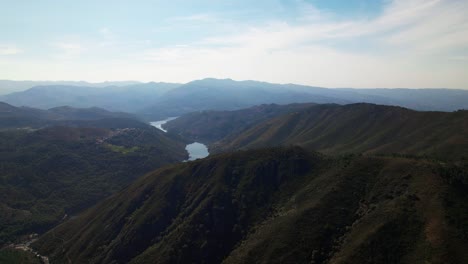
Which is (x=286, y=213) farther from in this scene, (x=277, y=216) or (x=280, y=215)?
(x=277, y=216)

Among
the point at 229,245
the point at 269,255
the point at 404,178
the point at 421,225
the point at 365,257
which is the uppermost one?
the point at 404,178

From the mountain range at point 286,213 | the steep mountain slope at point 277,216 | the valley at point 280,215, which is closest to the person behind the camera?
the steep mountain slope at point 277,216

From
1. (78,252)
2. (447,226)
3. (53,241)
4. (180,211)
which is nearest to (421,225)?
(447,226)

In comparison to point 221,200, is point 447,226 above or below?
above

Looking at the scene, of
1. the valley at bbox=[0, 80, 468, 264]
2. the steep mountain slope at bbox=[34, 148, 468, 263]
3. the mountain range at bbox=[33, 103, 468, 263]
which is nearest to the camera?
the steep mountain slope at bbox=[34, 148, 468, 263]

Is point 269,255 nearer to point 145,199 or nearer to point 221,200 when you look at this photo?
point 221,200

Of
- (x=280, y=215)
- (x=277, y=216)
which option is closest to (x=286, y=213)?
(x=280, y=215)

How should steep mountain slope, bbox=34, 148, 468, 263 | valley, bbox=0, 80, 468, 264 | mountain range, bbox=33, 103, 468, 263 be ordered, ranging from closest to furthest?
steep mountain slope, bbox=34, 148, 468, 263, mountain range, bbox=33, 103, 468, 263, valley, bbox=0, 80, 468, 264

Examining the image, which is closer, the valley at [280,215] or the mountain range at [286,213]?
the mountain range at [286,213]
